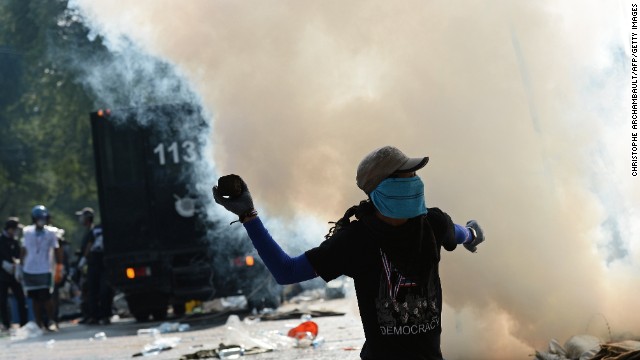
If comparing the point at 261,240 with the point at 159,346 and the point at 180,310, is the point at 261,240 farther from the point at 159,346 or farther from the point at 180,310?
the point at 180,310

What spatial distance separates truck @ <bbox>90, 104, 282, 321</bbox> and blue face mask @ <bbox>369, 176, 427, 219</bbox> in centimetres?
1149

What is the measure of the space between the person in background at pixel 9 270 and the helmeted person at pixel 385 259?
13217 mm

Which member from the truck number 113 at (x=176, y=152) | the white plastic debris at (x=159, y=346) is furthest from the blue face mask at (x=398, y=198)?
the truck number 113 at (x=176, y=152)

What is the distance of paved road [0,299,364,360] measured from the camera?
33.7ft

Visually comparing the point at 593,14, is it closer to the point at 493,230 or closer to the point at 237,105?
the point at 493,230

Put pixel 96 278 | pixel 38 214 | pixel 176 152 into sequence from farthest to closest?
pixel 96 278 < pixel 176 152 < pixel 38 214

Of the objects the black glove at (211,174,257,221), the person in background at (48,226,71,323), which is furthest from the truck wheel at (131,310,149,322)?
the black glove at (211,174,257,221)

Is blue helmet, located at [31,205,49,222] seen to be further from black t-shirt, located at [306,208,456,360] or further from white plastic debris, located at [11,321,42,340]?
black t-shirt, located at [306,208,456,360]

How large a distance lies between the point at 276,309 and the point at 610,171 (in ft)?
25.0

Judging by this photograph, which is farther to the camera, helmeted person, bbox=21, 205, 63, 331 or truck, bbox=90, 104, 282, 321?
helmeted person, bbox=21, 205, 63, 331

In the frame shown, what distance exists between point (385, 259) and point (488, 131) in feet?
15.3

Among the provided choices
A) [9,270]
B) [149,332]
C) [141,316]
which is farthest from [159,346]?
[9,270]

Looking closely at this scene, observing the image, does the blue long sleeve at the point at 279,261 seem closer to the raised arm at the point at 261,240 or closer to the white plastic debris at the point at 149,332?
the raised arm at the point at 261,240

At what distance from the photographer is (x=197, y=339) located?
1241 centimetres
